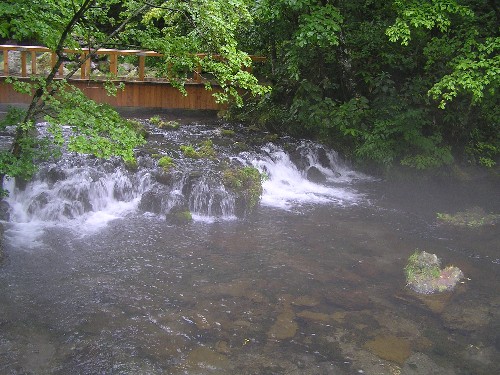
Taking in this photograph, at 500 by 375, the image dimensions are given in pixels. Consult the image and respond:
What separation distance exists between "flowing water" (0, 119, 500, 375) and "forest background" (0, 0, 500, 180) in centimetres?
160

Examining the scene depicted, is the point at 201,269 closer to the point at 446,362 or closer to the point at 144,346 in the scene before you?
the point at 144,346

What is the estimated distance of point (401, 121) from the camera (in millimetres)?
13891

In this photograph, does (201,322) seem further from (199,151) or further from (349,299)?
(199,151)

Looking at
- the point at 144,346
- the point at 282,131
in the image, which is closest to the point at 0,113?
the point at 282,131

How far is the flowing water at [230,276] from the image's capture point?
6.54m

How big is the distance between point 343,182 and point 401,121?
2310 millimetres

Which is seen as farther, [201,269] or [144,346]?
[201,269]

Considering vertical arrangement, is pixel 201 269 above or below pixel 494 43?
below

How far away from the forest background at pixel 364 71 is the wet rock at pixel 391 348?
14.1 ft

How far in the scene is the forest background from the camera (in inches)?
351

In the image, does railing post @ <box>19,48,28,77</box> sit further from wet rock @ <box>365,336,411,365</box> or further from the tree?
wet rock @ <box>365,336,411,365</box>

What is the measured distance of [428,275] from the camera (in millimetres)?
8609

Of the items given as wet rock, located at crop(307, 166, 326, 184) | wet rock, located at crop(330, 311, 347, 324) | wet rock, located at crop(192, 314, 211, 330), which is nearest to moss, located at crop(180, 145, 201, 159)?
wet rock, located at crop(307, 166, 326, 184)

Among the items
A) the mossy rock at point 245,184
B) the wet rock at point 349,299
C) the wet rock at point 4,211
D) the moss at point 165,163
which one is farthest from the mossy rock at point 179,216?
the wet rock at point 349,299
